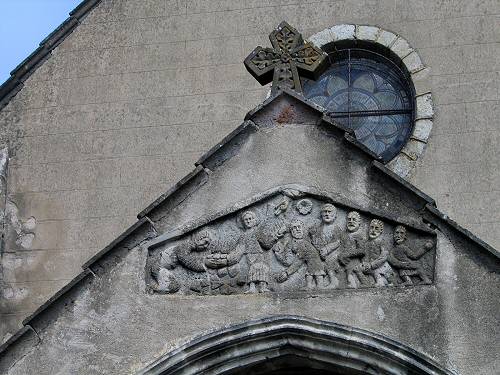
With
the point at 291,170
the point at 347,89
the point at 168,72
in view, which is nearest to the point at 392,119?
the point at 347,89

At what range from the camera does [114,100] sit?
704 inches

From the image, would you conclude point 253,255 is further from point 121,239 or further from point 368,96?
point 368,96

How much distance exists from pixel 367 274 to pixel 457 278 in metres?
0.76

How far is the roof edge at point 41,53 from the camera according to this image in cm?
1811

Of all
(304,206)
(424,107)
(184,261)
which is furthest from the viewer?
(424,107)

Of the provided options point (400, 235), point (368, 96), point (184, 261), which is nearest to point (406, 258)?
point (400, 235)

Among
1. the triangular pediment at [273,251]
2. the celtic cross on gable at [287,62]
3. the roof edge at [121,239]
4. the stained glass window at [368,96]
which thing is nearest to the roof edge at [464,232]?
the triangular pediment at [273,251]

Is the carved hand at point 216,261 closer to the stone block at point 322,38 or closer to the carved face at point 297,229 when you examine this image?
the carved face at point 297,229

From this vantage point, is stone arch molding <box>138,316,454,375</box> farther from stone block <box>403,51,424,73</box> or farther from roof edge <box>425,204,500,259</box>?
stone block <box>403,51,424,73</box>

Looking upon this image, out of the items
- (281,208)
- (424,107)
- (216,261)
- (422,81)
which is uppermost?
(422,81)

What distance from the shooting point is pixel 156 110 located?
698 inches

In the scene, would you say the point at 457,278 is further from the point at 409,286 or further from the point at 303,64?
the point at 303,64

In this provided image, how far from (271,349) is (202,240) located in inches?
44.1

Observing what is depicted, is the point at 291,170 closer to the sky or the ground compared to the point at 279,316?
closer to the sky
